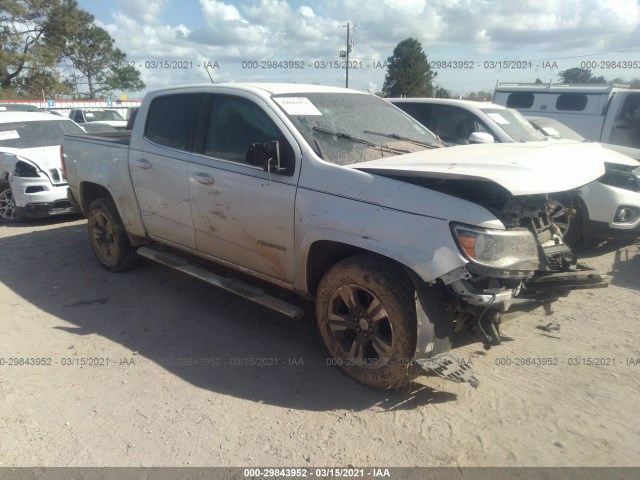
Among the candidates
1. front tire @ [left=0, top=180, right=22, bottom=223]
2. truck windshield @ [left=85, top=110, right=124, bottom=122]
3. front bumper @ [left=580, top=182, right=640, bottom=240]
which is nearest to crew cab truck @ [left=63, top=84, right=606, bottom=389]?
front bumper @ [left=580, top=182, right=640, bottom=240]

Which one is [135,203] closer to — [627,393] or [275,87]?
[275,87]

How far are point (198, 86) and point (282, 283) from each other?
78.3 inches

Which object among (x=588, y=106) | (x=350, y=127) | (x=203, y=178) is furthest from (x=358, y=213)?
(x=588, y=106)

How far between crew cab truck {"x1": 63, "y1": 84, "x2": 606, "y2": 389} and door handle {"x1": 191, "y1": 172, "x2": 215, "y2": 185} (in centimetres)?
2

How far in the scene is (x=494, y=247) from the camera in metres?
2.66

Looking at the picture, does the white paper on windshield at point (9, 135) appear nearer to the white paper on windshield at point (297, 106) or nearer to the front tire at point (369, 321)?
the white paper on windshield at point (297, 106)

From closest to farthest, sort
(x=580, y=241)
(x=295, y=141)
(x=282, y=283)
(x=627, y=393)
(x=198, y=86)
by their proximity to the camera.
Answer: (x=627, y=393) < (x=295, y=141) < (x=282, y=283) < (x=198, y=86) < (x=580, y=241)

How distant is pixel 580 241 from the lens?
6.11m

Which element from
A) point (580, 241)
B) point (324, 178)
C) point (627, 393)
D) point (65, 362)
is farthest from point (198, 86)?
point (580, 241)

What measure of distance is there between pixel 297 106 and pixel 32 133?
694 centimetres

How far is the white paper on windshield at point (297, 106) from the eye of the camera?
3596 mm

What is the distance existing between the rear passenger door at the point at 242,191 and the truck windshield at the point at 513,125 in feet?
14.3

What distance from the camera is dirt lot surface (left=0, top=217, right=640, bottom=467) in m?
2.65

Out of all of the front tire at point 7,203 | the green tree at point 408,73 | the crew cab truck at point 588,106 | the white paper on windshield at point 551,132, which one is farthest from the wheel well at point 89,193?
the green tree at point 408,73
